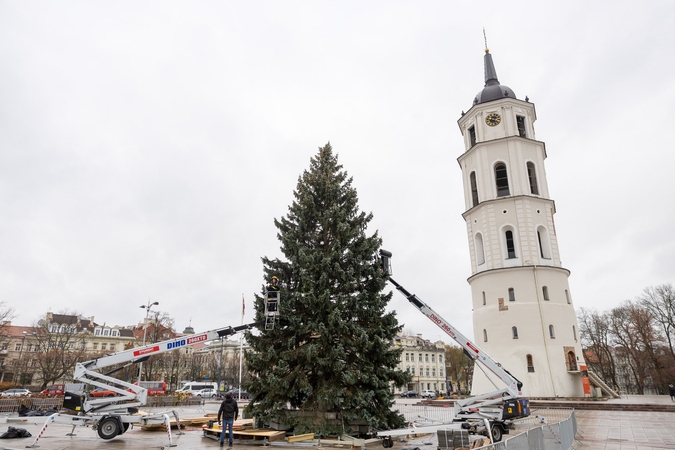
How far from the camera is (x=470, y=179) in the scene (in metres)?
43.0

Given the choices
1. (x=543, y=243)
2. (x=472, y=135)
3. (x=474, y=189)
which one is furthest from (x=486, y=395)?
(x=472, y=135)

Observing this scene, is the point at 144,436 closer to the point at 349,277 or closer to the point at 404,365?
the point at 349,277

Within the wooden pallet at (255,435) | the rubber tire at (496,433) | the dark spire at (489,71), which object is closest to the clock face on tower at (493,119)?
the dark spire at (489,71)

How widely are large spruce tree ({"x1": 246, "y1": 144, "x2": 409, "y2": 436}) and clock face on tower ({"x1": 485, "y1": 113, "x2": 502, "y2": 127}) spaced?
29.1 meters

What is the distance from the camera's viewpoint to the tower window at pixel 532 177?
40.4 m

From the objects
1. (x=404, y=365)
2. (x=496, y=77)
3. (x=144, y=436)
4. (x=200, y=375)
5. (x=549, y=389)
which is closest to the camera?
(x=144, y=436)

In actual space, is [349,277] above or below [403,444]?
above

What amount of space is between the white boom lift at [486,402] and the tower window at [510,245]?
2187 cm

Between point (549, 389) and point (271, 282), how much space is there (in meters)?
26.6

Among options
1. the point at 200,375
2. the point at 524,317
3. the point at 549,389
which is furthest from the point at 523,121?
the point at 200,375

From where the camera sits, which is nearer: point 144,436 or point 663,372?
point 144,436

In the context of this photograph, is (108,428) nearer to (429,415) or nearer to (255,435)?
(255,435)

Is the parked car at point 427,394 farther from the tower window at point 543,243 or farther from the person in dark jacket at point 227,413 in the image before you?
the person in dark jacket at point 227,413

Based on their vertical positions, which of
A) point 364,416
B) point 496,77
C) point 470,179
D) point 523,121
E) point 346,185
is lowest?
point 364,416
